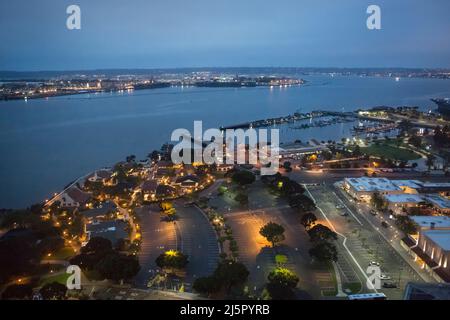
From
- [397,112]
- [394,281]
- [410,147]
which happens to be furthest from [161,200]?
[397,112]

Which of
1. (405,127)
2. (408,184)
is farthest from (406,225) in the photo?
(405,127)

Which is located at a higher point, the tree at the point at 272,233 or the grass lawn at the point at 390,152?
the grass lawn at the point at 390,152

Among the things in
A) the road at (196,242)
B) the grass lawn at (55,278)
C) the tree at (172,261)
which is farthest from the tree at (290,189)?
the grass lawn at (55,278)

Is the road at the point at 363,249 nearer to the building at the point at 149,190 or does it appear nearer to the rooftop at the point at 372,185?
the rooftop at the point at 372,185

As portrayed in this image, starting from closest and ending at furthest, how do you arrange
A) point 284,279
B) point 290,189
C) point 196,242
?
point 284,279, point 196,242, point 290,189

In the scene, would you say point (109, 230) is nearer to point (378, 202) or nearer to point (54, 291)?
point (54, 291)
